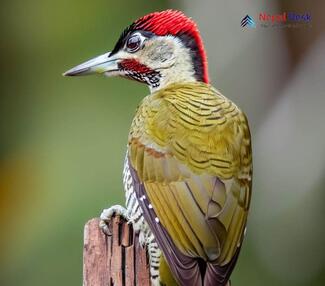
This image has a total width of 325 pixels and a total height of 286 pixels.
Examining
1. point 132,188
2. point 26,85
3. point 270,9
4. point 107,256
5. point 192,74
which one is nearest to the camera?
point 107,256

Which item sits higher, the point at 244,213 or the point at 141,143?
the point at 141,143

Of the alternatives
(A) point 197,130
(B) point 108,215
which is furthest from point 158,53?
(B) point 108,215

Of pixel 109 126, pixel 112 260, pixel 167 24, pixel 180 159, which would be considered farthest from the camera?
pixel 109 126

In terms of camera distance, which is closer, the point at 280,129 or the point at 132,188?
the point at 132,188

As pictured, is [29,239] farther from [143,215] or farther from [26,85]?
[143,215]

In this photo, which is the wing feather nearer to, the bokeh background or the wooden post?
the wooden post

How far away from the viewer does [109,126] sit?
9.22 feet

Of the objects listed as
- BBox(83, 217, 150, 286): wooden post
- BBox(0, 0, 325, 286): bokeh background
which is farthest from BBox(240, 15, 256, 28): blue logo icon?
BBox(83, 217, 150, 286): wooden post

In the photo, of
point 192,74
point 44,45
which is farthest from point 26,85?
point 192,74

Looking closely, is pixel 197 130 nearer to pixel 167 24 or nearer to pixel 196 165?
pixel 196 165

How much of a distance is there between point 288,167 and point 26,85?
0.93m

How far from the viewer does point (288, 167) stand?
3.01 metres

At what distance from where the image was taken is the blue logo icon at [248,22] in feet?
9.33

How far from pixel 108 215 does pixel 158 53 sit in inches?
19.8
